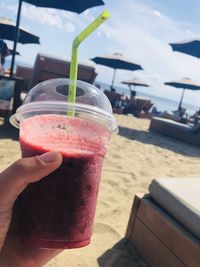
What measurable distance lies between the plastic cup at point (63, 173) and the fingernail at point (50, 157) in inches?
2.0

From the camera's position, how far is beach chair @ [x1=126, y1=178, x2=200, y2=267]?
2148 mm

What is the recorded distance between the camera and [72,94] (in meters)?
1.24

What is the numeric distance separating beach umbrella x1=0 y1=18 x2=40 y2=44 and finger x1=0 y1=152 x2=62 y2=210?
1081cm

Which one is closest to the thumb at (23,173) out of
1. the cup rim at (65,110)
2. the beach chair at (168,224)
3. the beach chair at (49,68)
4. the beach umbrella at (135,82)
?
the cup rim at (65,110)

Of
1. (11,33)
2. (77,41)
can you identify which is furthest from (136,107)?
(77,41)

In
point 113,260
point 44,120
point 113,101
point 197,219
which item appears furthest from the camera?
point 113,101

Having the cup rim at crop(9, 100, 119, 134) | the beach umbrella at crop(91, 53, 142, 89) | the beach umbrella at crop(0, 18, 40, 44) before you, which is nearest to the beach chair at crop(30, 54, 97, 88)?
the beach umbrella at crop(0, 18, 40, 44)

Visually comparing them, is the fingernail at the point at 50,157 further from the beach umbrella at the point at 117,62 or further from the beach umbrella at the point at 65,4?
the beach umbrella at the point at 117,62

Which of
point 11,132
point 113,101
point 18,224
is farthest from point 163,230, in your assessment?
point 113,101

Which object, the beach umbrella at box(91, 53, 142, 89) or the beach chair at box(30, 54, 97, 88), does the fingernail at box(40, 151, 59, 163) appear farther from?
the beach umbrella at box(91, 53, 142, 89)

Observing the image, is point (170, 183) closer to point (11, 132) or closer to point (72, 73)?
point (72, 73)

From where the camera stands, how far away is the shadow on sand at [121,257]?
252 cm

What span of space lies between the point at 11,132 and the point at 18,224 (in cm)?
495

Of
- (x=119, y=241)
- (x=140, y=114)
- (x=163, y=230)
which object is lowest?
(x=140, y=114)
